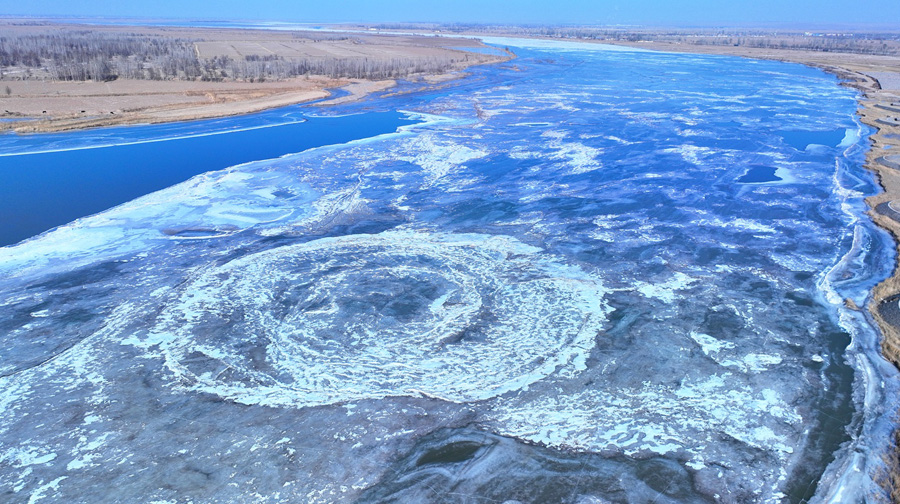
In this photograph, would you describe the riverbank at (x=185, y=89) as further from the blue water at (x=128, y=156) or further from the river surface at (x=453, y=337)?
the river surface at (x=453, y=337)

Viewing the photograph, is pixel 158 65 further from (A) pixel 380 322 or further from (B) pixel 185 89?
(A) pixel 380 322

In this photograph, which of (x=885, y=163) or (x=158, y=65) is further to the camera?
(x=158, y=65)

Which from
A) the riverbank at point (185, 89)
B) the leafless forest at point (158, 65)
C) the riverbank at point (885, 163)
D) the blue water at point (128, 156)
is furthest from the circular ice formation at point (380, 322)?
the leafless forest at point (158, 65)

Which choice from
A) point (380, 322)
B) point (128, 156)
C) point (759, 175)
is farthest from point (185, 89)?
point (759, 175)

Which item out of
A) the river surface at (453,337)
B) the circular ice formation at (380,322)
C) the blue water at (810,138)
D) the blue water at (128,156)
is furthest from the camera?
the blue water at (810,138)

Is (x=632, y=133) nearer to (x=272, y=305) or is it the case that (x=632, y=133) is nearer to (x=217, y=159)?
(x=217, y=159)

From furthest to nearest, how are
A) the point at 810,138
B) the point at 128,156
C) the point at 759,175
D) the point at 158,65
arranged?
the point at 158,65 → the point at 810,138 → the point at 128,156 → the point at 759,175

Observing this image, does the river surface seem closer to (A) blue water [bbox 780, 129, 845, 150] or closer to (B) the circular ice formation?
(B) the circular ice formation
